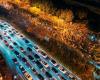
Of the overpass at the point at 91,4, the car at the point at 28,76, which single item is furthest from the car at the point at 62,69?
the overpass at the point at 91,4

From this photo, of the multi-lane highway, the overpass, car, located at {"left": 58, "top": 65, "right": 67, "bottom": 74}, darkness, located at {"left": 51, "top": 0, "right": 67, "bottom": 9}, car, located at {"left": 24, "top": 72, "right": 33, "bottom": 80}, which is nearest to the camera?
the overpass

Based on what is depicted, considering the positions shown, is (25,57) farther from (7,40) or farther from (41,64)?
(7,40)

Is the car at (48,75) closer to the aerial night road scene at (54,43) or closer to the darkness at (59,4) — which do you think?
the aerial night road scene at (54,43)

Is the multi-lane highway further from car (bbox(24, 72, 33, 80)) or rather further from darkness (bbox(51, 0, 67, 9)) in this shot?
darkness (bbox(51, 0, 67, 9))

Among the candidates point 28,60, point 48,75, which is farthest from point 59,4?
point 48,75

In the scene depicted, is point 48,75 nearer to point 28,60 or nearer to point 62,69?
point 62,69

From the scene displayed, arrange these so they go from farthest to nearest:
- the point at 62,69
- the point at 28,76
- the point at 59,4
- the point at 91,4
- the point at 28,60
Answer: the point at 59,4, the point at 28,60, the point at 62,69, the point at 28,76, the point at 91,4

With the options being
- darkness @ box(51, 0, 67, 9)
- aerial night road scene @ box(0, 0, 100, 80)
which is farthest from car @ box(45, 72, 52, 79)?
darkness @ box(51, 0, 67, 9)
